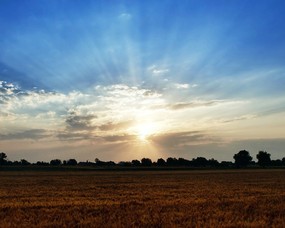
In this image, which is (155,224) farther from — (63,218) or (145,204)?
(145,204)

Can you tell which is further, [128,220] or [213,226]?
[128,220]

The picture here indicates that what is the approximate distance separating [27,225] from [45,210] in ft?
14.7

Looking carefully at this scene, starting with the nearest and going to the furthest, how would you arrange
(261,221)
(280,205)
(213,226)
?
1. (213,226)
2. (261,221)
3. (280,205)

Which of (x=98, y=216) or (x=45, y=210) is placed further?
(x=45, y=210)

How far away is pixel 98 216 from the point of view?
16953 mm

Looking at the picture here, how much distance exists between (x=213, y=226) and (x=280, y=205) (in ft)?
27.4

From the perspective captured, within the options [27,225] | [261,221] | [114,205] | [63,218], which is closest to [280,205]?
[261,221]

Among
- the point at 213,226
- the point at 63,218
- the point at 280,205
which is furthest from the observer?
the point at 280,205

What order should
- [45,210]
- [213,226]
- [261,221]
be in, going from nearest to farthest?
[213,226] → [261,221] → [45,210]

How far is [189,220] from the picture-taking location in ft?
51.2

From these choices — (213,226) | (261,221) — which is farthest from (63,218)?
(261,221)

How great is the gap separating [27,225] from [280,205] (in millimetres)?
13157

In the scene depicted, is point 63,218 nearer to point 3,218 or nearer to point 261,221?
point 3,218

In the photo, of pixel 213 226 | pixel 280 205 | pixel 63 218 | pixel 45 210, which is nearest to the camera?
pixel 213 226
